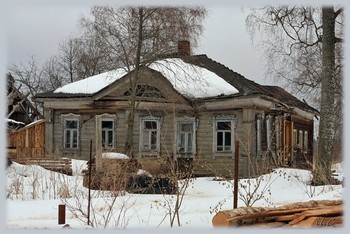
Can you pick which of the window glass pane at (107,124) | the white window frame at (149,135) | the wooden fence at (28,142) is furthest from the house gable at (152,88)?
the wooden fence at (28,142)

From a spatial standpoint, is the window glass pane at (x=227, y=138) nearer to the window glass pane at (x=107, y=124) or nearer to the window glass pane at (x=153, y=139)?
the window glass pane at (x=153, y=139)

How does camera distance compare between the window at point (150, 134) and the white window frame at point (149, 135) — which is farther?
the window at point (150, 134)

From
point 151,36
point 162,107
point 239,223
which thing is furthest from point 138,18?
point 239,223

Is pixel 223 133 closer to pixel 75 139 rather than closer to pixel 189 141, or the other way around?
pixel 189 141

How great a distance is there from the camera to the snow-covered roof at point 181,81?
1000 centimetres

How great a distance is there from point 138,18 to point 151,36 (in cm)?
48

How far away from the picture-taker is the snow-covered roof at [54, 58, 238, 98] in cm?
1000

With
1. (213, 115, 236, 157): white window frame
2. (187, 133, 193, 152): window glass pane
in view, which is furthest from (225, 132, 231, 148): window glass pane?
(187, 133, 193, 152): window glass pane

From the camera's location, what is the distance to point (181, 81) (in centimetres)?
1016

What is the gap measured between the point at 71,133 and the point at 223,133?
3487 mm

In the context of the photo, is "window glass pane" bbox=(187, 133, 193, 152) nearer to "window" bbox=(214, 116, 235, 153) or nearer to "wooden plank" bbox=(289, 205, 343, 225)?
"window" bbox=(214, 116, 235, 153)

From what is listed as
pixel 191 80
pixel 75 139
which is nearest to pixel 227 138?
pixel 191 80

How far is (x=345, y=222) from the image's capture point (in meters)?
3.46

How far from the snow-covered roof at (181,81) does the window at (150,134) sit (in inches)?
38.8
